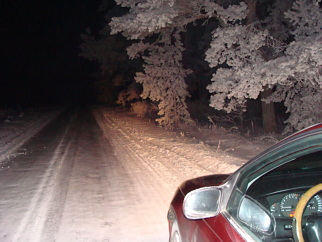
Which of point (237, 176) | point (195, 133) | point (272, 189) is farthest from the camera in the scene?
point (195, 133)

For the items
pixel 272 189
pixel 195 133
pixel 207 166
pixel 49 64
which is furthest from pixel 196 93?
pixel 49 64

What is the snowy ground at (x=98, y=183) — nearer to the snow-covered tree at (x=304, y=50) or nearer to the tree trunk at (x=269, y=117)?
the tree trunk at (x=269, y=117)

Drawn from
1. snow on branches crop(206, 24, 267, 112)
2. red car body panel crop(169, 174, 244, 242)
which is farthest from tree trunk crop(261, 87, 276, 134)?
red car body panel crop(169, 174, 244, 242)

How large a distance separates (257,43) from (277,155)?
28.5ft

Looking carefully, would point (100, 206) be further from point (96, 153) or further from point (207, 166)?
point (96, 153)

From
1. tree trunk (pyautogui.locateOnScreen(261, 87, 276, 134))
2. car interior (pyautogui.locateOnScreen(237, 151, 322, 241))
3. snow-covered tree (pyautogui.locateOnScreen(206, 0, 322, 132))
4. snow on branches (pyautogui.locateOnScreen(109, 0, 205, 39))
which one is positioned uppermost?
snow on branches (pyautogui.locateOnScreen(109, 0, 205, 39))

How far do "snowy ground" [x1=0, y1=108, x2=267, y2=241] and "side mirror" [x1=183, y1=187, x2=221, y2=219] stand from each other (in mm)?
2332

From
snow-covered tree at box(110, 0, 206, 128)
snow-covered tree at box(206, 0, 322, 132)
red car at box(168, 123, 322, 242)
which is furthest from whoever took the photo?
snow-covered tree at box(110, 0, 206, 128)

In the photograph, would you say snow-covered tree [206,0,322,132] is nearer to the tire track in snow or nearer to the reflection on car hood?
the reflection on car hood

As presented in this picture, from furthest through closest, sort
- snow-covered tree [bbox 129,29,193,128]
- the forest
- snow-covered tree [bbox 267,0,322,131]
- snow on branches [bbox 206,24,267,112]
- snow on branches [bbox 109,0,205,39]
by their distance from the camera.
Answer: snow-covered tree [bbox 129,29,193,128] < snow on branches [bbox 109,0,205,39] < snow on branches [bbox 206,24,267,112] < the forest < snow-covered tree [bbox 267,0,322,131]

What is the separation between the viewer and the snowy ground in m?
5.00

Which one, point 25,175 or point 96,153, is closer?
point 25,175

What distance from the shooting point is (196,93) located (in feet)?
123

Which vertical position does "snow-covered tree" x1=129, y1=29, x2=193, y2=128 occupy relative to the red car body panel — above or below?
above
